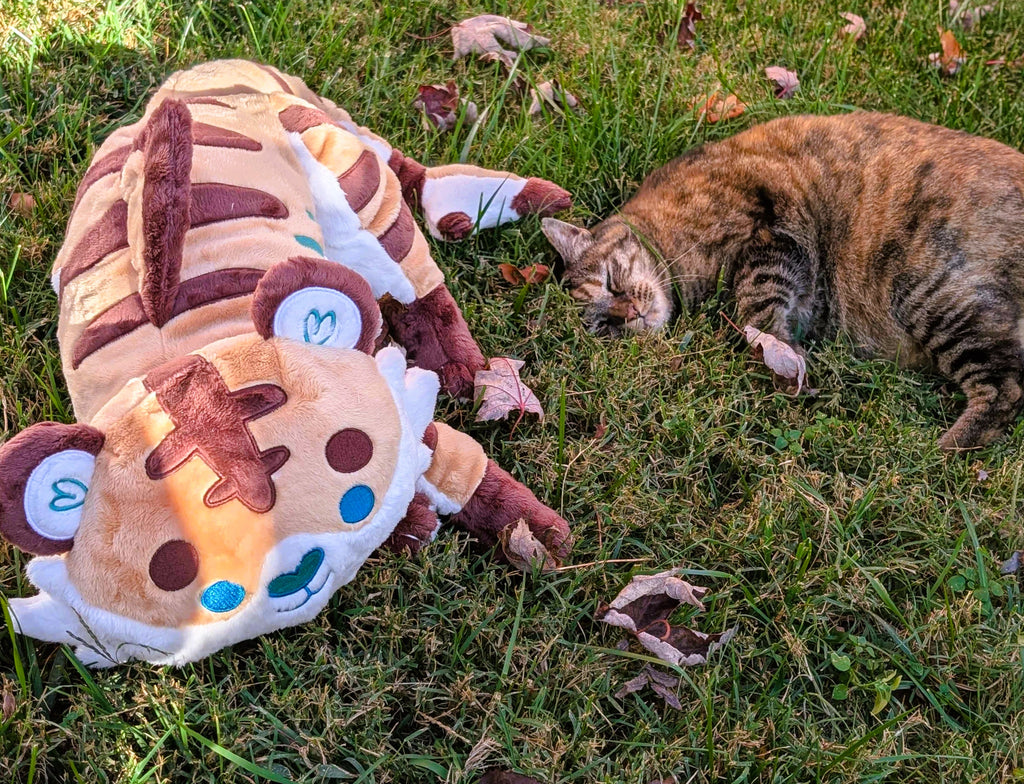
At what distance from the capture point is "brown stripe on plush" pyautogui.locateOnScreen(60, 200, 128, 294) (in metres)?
2.29

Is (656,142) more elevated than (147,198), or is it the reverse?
(147,198)

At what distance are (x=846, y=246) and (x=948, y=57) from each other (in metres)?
1.46

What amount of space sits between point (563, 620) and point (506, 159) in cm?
203

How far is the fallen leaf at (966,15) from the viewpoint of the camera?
4.55 metres

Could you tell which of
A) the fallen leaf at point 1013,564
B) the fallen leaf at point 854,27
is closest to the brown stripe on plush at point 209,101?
the fallen leaf at point 1013,564

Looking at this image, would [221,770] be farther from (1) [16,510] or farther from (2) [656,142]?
(2) [656,142]

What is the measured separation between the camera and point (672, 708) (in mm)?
2355

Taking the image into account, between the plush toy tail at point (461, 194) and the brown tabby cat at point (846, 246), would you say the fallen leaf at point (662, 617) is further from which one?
the plush toy tail at point (461, 194)

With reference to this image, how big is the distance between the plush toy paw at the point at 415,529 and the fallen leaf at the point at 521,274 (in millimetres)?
1216

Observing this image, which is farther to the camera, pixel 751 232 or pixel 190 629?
pixel 751 232

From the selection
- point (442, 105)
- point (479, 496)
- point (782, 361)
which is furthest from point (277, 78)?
point (782, 361)

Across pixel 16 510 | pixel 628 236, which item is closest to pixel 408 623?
pixel 16 510

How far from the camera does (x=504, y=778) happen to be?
2152mm

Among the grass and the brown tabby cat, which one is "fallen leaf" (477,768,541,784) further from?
the brown tabby cat
